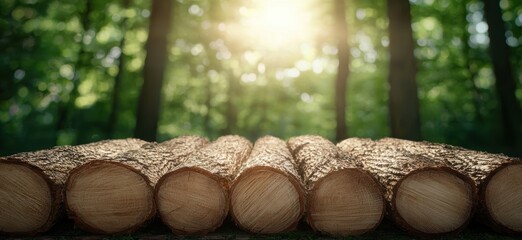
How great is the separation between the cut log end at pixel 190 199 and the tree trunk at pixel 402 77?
5.82 metres

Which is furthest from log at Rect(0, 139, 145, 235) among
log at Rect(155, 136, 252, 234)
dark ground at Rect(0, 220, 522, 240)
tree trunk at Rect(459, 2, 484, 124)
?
tree trunk at Rect(459, 2, 484, 124)

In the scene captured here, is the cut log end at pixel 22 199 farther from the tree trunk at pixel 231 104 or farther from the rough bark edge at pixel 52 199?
the tree trunk at pixel 231 104

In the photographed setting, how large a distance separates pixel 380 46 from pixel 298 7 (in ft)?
24.7

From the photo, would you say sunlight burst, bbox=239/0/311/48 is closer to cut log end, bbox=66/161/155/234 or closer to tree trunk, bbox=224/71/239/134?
tree trunk, bbox=224/71/239/134

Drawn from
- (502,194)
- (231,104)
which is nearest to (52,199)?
(502,194)

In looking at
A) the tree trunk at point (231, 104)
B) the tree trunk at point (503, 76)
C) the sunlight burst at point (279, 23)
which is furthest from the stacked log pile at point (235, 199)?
the tree trunk at point (231, 104)

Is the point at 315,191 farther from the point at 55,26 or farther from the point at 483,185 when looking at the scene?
the point at 55,26

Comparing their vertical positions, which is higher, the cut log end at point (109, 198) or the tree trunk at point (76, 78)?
the tree trunk at point (76, 78)

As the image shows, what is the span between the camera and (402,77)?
8.55 meters

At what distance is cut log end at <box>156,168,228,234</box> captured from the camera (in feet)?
11.8

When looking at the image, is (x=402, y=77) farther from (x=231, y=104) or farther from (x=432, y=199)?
(x=231, y=104)

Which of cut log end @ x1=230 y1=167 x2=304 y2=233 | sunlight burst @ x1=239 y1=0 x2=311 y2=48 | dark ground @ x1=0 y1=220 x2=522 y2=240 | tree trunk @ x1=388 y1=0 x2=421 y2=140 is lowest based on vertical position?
dark ground @ x1=0 y1=220 x2=522 y2=240

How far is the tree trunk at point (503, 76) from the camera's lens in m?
9.97

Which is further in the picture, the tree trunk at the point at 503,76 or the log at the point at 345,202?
the tree trunk at the point at 503,76
